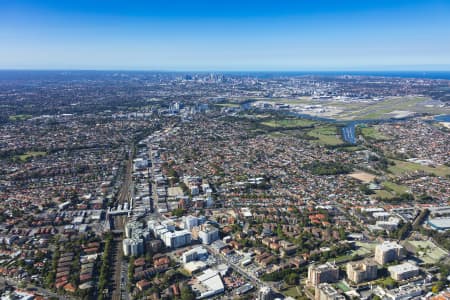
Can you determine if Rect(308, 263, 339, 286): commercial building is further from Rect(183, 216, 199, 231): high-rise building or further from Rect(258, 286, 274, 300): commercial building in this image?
Rect(183, 216, 199, 231): high-rise building

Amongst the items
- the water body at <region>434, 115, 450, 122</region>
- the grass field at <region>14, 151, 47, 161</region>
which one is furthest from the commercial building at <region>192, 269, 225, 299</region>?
the water body at <region>434, 115, 450, 122</region>

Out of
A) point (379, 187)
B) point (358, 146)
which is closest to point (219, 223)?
point (379, 187)

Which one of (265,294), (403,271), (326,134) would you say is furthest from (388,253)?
(326,134)

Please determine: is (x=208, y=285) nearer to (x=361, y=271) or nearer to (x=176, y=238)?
(x=176, y=238)

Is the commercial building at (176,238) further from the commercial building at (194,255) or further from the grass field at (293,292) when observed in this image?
the grass field at (293,292)

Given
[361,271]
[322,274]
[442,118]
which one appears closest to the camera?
[322,274]

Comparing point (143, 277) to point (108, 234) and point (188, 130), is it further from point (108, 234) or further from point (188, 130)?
point (188, 130)

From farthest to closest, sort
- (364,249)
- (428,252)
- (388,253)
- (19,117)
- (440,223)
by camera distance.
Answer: (19,117) < (440,223) < (364,249) < (428,252) < (388,253)
